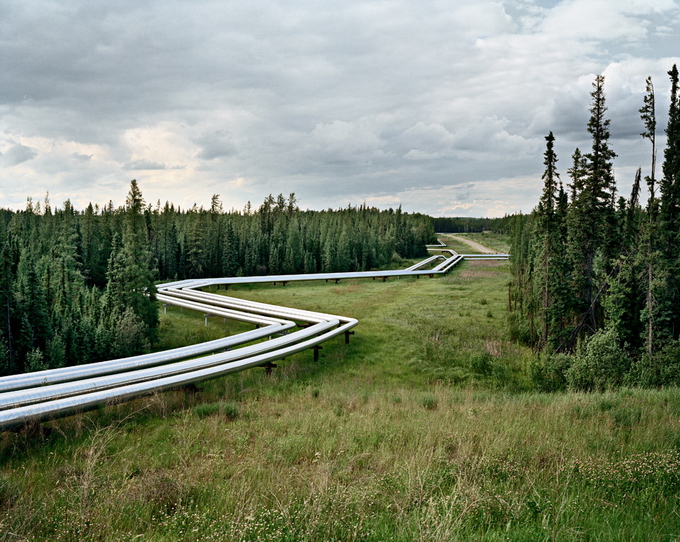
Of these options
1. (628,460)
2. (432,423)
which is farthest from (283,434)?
(628,460)

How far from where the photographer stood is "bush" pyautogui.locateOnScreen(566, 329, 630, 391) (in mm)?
14062

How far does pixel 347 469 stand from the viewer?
573 centimetres

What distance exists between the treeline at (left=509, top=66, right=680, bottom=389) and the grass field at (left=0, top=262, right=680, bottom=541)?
469cm

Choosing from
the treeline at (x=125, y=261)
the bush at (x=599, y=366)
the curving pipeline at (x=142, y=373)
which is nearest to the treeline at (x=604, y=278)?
the bush at (x=599, y=366)

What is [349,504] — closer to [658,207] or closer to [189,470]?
[189,470]

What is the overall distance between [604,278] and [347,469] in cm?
1781

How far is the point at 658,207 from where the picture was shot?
15.7 metres

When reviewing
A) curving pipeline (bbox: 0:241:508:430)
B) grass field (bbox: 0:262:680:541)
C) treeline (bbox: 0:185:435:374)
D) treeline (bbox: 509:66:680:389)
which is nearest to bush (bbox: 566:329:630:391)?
treeline (bbox: 509:66:680:389)

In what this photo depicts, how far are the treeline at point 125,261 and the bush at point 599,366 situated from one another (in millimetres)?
18109

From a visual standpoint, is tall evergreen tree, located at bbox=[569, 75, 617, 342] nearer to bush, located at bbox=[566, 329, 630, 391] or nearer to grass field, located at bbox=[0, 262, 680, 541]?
bush, located at bbox=[566, 329, 630, 391]

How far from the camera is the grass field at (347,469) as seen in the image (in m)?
4.21

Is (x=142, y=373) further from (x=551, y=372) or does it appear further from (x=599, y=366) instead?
(x=599, y=366)

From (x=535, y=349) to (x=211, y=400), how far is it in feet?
56.1

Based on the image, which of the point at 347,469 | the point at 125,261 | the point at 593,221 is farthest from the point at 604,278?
the point at 125,261
